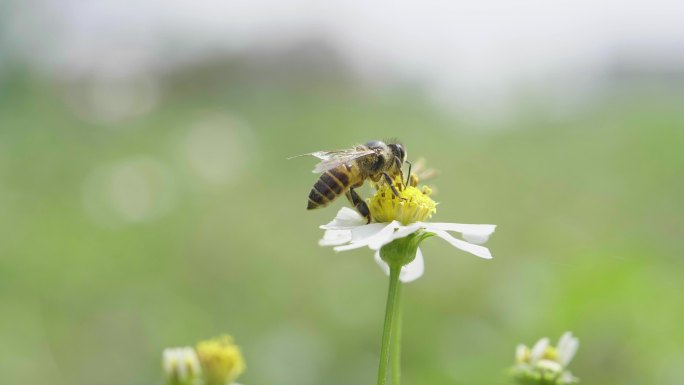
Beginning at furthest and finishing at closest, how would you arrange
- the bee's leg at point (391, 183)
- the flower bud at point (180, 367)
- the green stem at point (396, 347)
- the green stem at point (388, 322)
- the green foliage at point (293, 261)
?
the green foliage at point (293, 261), the bee's leg at point (391, 183), the flower bud at point (180, 367), the green stem at point (396, 347), the green stem at point (388, 322)

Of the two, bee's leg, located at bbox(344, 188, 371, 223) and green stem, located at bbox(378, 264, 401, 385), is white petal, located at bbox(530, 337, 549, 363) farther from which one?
bee's leg, located at bbox(344, 188, 371, 223)

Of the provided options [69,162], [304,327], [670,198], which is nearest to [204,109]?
[69,162]

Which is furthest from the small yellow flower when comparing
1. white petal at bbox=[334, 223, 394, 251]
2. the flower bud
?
white petal at bbox=[334, 223, 394, 251]

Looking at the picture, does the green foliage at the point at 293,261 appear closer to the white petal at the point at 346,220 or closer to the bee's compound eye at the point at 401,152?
the bee's compound eye at the point at 401,152

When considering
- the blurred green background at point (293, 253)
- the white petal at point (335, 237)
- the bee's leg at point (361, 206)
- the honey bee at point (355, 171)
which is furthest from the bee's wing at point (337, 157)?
the blurred green background at point (293, 253)

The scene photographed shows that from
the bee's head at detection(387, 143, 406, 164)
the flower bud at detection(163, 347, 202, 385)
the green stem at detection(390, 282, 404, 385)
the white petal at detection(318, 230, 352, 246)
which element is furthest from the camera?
the bee's head at detection(387, 143, 406, 164)

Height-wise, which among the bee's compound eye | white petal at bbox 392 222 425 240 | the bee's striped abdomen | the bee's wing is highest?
the bee's compound eye
